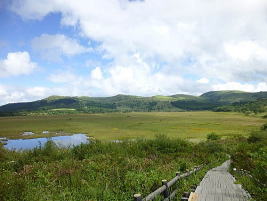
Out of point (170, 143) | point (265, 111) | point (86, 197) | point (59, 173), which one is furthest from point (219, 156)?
point (265, 111)

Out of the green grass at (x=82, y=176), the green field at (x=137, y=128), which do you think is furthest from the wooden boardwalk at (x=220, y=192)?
the green field at (x=137, y=128)

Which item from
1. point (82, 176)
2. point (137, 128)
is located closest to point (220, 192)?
point (82, 176)

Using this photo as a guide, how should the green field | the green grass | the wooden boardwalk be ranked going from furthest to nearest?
the green field < the wooden boardwalk < the green grass

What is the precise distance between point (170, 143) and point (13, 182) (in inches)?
874

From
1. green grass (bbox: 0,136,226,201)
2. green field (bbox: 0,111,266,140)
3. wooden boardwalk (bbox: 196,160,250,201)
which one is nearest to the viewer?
green grass (bbox: 0,136,226,201)

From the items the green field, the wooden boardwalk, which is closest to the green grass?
the wooden boardwalk

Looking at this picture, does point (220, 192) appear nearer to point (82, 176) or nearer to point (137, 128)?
point (82, 176)

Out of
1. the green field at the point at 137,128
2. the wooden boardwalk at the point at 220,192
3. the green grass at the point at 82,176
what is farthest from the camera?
the green field at the point at 137,128

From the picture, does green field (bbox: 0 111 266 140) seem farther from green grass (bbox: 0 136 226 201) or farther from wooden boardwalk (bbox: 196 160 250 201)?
wooden boardwalk (bbox: 196 160 250 201)

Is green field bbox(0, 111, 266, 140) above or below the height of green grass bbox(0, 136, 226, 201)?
below

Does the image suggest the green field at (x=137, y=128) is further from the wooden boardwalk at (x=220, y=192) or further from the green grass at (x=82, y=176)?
the wooden boardwalk at (x=220, y=192)

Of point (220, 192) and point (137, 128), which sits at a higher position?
point (220, 192)

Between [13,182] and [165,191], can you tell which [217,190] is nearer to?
[165,191]

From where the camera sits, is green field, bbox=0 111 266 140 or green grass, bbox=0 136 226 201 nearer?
green grass, bbox=0 136 226 201
